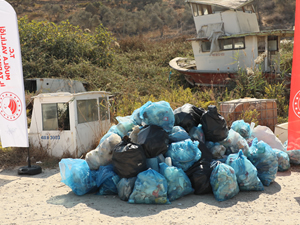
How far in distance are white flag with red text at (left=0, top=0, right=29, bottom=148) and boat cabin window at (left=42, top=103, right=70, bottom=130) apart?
748 mm

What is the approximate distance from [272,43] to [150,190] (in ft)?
31.8

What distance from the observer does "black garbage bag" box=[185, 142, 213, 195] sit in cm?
384

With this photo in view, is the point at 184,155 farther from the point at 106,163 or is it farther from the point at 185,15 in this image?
the point at 185,15

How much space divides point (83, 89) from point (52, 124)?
4.74m

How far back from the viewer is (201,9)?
1251 centimetres

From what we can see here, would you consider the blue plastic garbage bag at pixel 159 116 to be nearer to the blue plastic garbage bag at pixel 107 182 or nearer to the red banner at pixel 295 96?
the blue plastic garbage bag at pixel 107 182

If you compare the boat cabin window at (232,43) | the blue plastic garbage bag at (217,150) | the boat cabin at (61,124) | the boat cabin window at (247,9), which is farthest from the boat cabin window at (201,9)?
Result: the blue plastic garbage bag at (217,150)

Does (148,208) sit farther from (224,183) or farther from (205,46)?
(205,46)

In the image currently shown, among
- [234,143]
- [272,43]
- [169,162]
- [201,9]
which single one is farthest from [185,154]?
[201,9]

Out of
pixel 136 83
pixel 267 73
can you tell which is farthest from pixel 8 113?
pixel 267 73

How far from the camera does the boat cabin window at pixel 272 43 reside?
1106 centimetres

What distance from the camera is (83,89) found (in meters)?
10.5

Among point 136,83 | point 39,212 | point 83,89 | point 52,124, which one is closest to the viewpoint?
point 39,212

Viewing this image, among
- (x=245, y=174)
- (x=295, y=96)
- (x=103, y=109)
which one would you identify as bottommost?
(x=245, y=174)
